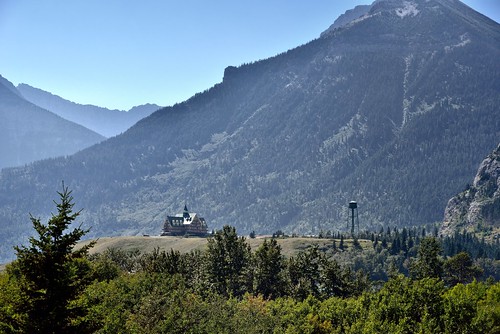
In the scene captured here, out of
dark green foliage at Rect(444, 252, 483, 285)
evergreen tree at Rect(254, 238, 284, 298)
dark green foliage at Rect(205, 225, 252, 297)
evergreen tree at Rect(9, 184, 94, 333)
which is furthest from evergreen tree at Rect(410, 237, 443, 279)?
evergreen tree at Rect(9, 184, 94, 333)

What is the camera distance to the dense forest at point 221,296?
34094 millimetres

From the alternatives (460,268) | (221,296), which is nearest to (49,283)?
(221,296)

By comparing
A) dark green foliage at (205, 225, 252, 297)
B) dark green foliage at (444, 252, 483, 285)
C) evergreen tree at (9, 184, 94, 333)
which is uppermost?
evergreen tree at (9, 184, 94, 333)

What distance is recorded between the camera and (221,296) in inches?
3750

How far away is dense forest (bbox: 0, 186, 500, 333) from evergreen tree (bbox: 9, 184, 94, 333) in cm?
6

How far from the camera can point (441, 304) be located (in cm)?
7256

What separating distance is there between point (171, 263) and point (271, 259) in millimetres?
20598

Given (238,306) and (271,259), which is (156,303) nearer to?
(238,306)

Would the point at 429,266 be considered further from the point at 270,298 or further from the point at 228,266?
the point at 228,266

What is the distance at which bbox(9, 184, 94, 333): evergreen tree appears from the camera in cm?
3325

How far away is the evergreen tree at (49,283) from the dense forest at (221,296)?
6 centimetres

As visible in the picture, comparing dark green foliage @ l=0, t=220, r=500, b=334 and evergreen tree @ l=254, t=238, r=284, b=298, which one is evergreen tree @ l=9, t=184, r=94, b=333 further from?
evergreen tree @ l=254, t=238, r=284, b=298

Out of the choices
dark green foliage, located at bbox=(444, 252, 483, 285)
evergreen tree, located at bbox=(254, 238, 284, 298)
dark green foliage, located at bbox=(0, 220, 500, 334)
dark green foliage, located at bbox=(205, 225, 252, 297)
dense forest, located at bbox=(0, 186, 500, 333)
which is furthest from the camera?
dark green foliage, located at bbox=(444, 252, 483, 285)

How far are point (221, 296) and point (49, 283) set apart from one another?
63.4m
